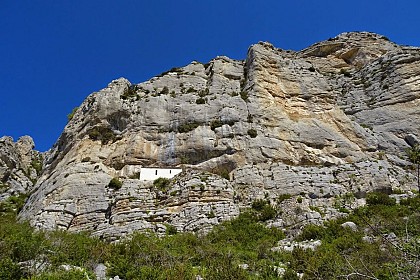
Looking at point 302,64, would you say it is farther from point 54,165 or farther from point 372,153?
point 54,165

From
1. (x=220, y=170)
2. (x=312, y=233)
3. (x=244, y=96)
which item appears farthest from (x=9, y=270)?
(x=244, y=96)

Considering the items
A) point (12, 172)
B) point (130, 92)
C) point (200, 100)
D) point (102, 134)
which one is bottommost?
point (12, 172)

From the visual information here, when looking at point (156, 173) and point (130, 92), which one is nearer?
point (156, 173)

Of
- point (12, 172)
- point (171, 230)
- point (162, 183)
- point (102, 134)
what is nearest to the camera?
point (171, 230)

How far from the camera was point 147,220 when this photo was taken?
21.9 metres

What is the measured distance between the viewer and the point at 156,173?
27297 millimetres

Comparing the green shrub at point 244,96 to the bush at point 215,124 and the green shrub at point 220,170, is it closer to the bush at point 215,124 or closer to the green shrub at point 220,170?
the bush at point 215,124

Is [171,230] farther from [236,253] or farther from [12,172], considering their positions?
[12,172]

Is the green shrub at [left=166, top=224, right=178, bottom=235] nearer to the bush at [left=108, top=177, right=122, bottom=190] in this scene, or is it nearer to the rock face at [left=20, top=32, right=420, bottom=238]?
the rock face at [left=20, top=32, right=420, bottom=238]

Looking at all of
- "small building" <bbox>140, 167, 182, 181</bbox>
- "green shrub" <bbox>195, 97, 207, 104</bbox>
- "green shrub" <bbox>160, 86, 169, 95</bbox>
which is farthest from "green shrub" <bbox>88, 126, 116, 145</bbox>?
"green shrub" <bbox>195, 97, 207, 104</bbox>

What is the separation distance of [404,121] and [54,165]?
102ft

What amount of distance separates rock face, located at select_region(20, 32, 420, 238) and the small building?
72 centimetres

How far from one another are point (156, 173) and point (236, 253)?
498 inches

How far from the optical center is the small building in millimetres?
27047
